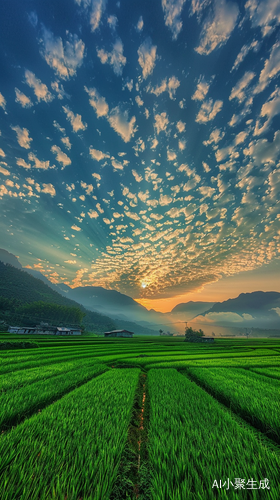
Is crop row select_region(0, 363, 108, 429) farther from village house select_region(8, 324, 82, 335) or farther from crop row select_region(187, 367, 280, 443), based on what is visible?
village house select_region(8, 324, 82, 335)

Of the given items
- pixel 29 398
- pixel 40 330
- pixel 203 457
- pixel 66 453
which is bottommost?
pixel 40 330

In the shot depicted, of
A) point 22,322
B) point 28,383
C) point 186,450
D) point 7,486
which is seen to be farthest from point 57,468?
point 22,322

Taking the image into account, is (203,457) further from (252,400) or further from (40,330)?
(40,330)

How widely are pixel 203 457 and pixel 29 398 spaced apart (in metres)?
6.04

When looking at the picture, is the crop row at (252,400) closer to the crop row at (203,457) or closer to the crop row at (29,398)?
the crop row at (203,457)

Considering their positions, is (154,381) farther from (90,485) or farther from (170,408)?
(90,485)

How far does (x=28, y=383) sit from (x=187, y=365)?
10.9 metres

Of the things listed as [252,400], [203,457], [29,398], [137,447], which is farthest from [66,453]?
[252,400]

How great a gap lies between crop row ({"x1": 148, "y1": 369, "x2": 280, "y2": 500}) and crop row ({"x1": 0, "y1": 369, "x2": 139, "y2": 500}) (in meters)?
0.85

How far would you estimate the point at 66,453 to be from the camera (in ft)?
10.2

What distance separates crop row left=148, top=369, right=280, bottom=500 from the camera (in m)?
2.37

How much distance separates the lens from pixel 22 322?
59750mm

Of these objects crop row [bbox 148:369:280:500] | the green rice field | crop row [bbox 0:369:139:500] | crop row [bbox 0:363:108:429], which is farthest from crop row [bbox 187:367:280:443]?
crop row [bbox 0:363:108:429]

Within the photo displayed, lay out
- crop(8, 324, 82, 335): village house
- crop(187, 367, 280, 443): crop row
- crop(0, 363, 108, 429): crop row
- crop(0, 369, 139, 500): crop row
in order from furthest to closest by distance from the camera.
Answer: crop(8, 324, 82, 335): village house → crop(0, 363, 108, 429): crop row → crop(187, 367, 280, 443): crop row → crop(0, 369, 139, 500): crop row
